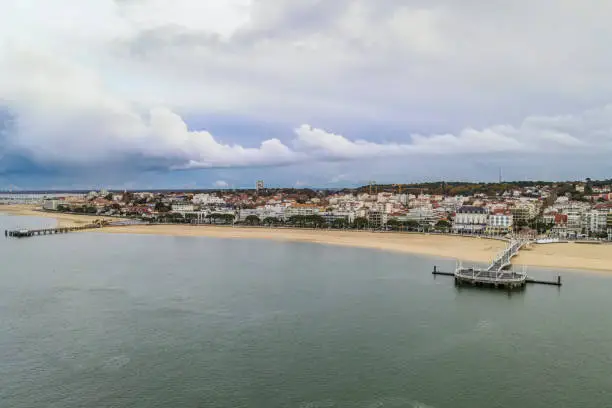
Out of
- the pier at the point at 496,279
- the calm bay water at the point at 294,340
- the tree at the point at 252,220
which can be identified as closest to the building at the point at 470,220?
the tree at the point at 252,220

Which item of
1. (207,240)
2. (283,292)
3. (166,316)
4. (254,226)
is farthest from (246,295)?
(254,226)

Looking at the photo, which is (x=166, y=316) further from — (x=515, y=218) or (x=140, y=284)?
(x=515, y=218)

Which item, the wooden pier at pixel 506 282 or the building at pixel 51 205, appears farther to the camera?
the building at pixel 51 205

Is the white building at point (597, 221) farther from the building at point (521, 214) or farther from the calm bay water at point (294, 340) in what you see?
the calm bay water at point (294, 340)

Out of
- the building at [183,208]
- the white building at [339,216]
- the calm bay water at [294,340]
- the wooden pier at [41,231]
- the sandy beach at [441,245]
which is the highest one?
the building at [183,208]

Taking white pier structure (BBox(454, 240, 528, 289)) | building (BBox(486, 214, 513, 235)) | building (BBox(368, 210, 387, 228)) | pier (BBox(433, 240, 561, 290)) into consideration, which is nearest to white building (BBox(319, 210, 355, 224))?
building (BBox(368, 210, 387, 228))

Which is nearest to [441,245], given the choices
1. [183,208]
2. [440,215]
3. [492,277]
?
[492,277]
